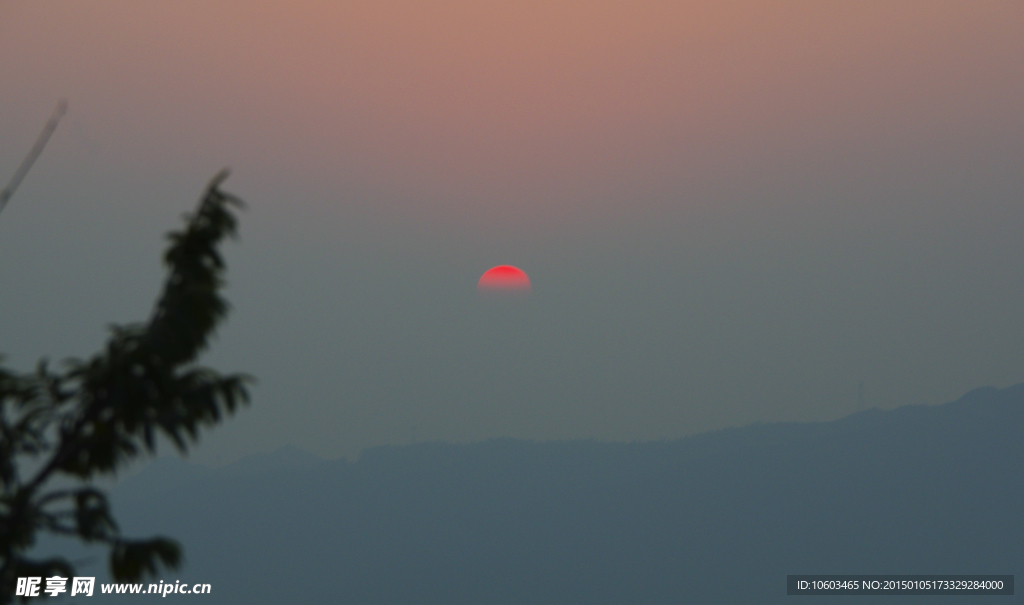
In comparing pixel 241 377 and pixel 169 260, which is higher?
pixel 169 260

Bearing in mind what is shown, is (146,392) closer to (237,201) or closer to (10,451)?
(10,451)

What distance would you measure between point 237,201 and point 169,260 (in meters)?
1.27

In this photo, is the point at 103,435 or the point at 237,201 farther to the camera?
the point at 237,201

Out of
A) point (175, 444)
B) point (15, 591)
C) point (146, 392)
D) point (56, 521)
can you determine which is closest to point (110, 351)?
point (146, 392)

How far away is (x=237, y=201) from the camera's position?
1294 cm

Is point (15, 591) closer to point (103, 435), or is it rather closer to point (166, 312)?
point (103, 435)

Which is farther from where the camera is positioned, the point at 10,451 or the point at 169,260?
the point at 169,260

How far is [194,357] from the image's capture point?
12195 millimetres

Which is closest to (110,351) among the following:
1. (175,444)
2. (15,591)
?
(175,444)

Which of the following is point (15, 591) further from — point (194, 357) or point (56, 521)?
point (194, 357)

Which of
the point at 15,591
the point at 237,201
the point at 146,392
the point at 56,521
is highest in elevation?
the point at 237,201

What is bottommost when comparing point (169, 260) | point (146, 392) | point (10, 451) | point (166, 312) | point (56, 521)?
point (56, 521)

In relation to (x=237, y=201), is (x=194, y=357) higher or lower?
lower

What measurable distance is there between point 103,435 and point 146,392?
81 cm
